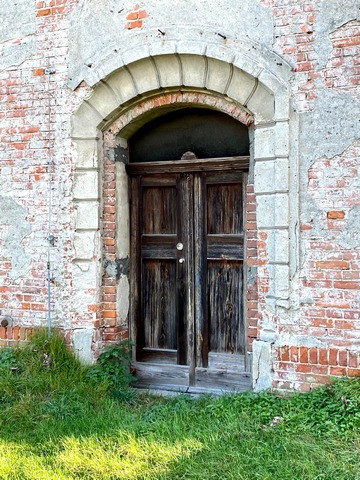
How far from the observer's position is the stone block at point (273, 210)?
4.58 meters

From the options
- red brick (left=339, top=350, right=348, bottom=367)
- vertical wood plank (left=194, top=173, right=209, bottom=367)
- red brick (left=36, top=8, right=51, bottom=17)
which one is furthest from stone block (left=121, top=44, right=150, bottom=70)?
red brick (left=339, top=350, right=348, bottom=367)

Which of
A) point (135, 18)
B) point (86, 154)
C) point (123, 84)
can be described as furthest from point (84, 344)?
point (135, 18)

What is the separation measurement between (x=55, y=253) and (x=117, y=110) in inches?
60.5

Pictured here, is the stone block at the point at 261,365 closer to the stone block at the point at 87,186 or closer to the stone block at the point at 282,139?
the stone block at the point at 282,139

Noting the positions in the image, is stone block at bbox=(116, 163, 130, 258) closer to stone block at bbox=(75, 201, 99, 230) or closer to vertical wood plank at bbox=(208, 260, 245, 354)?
stone block at bbox=(75, 201, 99, 230)

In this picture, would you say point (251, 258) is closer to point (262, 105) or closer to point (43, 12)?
point (262, 105)

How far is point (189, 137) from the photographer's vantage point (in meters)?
5.39

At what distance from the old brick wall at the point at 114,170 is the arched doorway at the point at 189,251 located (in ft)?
1.02

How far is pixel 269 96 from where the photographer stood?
4.71 m

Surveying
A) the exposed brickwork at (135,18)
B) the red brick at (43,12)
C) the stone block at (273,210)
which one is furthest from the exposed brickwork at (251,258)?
the red brick at (43,12)

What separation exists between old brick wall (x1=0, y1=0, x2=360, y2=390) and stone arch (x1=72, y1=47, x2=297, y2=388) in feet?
0.11

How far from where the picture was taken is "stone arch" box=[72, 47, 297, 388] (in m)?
4.61

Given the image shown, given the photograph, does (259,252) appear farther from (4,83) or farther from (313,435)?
(4,83)

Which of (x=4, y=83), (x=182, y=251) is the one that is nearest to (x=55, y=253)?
(x=182, y=251)
